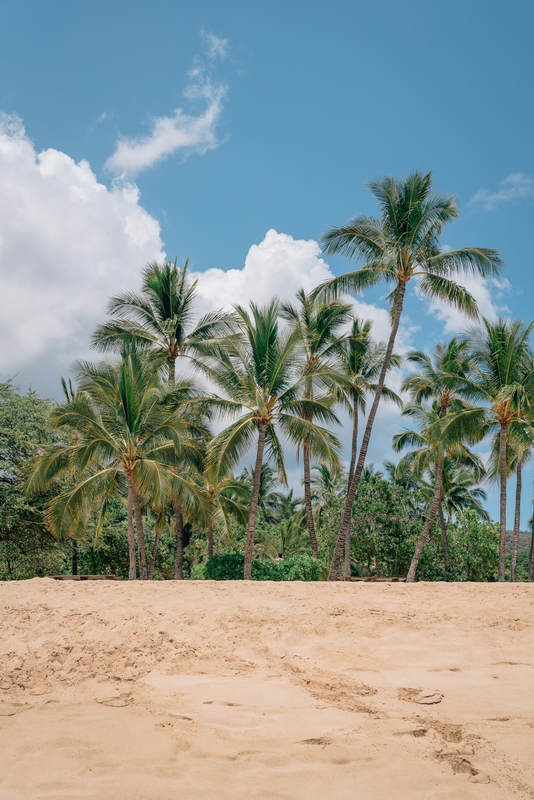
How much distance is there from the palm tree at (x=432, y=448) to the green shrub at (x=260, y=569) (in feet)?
13.1

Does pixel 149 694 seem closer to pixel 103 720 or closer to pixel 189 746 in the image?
pixel 103 720

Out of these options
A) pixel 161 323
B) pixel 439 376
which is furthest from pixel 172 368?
pixel 439 376

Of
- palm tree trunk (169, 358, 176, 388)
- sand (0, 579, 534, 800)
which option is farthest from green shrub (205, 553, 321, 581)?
sand (0, 579, 534, 800)

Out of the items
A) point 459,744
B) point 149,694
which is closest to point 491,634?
point 459,744

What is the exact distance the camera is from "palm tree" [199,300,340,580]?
640 inches

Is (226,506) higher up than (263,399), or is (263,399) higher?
(263,399)

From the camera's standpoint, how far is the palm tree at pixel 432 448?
66.2 ft

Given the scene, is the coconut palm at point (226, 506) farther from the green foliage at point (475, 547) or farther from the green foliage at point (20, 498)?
the green foliage at point (475, 547)

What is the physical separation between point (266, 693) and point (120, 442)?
1143 cm

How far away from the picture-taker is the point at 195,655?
6.71 metres

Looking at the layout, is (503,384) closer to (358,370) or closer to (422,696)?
(358,370)

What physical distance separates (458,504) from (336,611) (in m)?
32.3

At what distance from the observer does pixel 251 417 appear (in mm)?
16391

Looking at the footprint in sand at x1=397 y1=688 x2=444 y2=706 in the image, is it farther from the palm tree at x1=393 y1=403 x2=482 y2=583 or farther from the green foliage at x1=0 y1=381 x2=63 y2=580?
the green foliage at x1=0 y1=381 x2=63 y2=580
